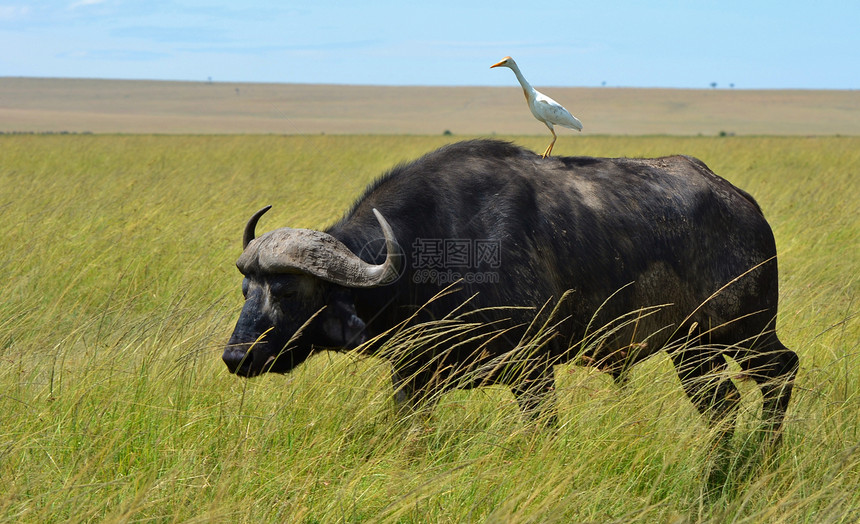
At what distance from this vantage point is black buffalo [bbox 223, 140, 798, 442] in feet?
13.0

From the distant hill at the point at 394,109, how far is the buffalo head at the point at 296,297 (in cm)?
7872

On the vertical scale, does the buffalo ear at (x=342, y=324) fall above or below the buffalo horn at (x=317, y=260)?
below

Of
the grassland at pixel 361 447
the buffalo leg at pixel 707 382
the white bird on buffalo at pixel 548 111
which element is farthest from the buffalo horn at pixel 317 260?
the white bird on buffalo at pixel 548 111

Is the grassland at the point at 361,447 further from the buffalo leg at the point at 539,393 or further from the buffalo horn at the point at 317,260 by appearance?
the buffalo horn at the point at 317,260

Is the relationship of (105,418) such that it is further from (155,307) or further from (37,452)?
(155,307)

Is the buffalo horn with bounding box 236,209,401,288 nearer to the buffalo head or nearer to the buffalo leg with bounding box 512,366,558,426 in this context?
the buffalo head

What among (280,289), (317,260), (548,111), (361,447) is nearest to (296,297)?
(280,289)

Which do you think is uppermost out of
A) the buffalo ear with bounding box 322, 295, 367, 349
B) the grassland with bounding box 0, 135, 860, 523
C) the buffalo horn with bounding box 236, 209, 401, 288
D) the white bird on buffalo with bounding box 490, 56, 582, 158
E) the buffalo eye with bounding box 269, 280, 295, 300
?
the white bird on buffalo with bounding box 490, 56, 582, 158

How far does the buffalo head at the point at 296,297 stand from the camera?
12.6 feet

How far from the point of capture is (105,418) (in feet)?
12.2

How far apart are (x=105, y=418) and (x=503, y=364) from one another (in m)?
1.99

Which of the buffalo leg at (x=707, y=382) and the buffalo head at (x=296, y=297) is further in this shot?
the buffalo leg at (x=707, y=382)

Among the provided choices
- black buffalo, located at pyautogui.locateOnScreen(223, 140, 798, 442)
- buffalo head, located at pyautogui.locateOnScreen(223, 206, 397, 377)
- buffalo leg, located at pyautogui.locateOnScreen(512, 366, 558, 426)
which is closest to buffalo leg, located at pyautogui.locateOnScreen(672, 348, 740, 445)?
black buffalo, located at pyautogui.locateOnScreen(223, 140, 798, 442)

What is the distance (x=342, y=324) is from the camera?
4027mm
